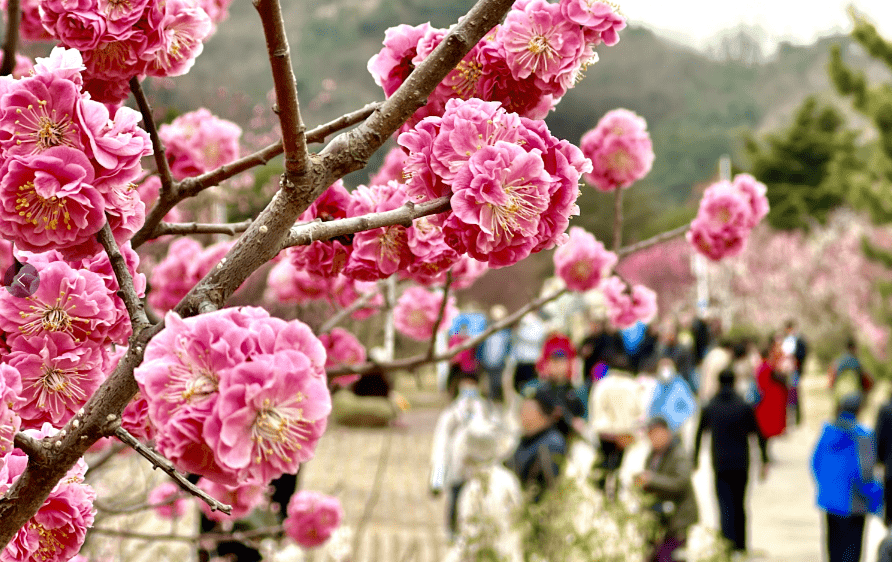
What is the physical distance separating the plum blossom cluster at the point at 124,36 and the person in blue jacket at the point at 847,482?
5.87 metres

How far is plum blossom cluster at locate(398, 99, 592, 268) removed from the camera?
4.28ft

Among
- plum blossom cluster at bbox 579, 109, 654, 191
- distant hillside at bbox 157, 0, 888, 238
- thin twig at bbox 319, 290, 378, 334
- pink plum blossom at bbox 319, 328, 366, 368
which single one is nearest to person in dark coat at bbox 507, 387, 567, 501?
distant hillside at bbox 157, 0, 888, 238

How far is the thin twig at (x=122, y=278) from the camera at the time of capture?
121cm

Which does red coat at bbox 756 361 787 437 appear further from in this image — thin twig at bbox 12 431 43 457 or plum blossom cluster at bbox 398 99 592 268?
thin twig at bbox 12 431 43 457

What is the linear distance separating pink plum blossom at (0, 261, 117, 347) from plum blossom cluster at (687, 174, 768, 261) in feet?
7.95

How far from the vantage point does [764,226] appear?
3309 centimetres

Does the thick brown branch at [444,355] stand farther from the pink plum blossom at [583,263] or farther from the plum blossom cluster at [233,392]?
the plum blossom cluster at [233,392]

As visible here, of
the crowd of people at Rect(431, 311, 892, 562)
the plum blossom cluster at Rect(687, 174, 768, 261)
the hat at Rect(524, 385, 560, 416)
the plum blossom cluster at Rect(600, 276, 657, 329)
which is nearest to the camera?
the plum blossom cluster at Rect(687, 174, 768, 261)

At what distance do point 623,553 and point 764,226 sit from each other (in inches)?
1207

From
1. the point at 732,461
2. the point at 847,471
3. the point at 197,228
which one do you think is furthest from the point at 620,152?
the point at 732,461

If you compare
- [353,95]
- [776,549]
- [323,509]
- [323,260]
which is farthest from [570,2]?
[776,549]

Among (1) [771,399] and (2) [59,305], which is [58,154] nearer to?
(2) [59,305]

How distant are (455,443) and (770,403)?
6.05m

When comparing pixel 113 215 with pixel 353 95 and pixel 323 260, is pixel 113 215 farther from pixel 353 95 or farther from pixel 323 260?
pixel 353 95
